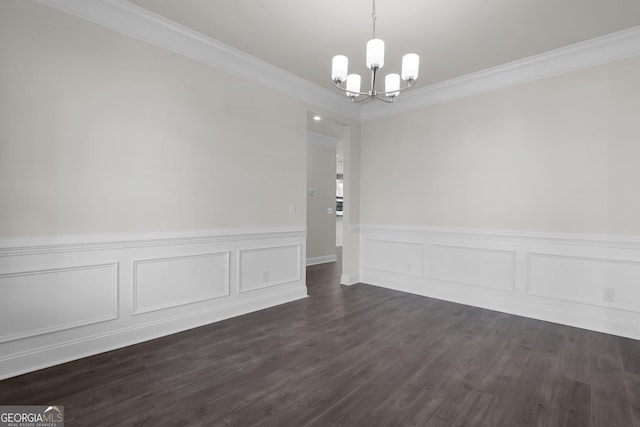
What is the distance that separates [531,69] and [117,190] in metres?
4.50

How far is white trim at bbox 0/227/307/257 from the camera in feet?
7.48

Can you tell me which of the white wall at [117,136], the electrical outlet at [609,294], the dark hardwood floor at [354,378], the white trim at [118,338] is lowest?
the dark hardwood floor at [354,378]

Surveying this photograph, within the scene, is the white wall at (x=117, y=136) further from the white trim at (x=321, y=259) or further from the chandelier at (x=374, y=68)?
the white trim at (x=321, y=259)

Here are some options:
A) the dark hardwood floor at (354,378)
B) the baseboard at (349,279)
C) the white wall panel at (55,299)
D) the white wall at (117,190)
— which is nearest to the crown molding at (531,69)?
the white wall at (117,190)

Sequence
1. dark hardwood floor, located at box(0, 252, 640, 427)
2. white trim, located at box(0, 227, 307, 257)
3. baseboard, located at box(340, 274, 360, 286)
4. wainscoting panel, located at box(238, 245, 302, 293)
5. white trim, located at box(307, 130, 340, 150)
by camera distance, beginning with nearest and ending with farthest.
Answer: dark hardwood floor, located at box(0, 252, 640, 427), white trim, located at box(0, 227, 307, 257), wainscoting panel, located at box(238, 245, 302, 293), baseboard, located at box(340, 274, 360, 286), white trim, located at box(307, 130, 340, 150)

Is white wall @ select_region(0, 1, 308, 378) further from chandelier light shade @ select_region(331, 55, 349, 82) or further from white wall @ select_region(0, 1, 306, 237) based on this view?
chandelier light shade @ select_region(331, 55, 349, 82)

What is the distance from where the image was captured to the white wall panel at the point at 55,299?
2.26m

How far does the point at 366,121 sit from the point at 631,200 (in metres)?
3.41

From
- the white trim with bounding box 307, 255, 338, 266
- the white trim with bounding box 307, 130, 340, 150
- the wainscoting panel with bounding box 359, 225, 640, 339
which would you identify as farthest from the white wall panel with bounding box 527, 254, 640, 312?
the white trim with bounding box 307, 130, 340, 150

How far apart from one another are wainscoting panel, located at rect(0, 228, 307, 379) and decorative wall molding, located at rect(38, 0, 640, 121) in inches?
71.5

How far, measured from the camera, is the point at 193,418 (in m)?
1.84

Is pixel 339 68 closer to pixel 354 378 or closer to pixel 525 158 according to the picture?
pixel 354 378

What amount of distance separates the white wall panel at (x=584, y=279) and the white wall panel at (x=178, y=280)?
3542mm

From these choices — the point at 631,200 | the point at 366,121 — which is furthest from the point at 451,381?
the point at 366,121
